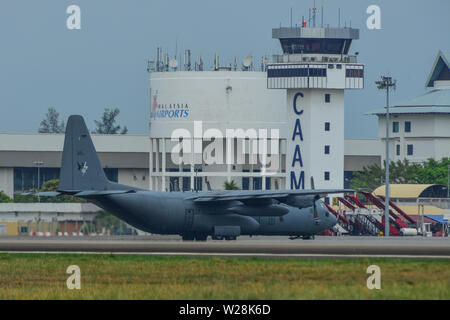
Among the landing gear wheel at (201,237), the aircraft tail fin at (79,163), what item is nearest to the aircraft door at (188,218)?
the landing gear wheel at (201,237)

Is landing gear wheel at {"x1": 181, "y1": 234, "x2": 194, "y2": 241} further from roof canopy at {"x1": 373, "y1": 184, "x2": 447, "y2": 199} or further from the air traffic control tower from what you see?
the air traffic control tower

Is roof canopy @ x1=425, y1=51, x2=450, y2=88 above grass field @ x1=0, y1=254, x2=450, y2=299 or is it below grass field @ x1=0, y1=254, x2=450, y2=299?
above

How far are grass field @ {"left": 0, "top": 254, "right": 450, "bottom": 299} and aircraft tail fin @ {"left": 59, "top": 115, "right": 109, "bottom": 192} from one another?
41.2 ft

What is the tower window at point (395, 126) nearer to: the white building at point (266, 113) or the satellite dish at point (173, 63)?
the white building at point (266, 113)

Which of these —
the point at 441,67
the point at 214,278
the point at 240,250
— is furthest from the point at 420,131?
the point at 214,278

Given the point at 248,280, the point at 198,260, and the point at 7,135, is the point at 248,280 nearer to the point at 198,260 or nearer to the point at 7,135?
the point at 198,260

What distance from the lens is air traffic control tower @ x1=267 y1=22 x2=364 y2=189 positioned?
135 meters

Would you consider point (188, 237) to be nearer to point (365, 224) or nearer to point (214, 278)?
point (214, 278)

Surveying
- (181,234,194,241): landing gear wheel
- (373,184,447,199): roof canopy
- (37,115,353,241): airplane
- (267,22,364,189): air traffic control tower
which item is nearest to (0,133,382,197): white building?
(267,22,364,189): air traffic control tower

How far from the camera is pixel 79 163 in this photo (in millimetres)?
66750

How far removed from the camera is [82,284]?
4094cm

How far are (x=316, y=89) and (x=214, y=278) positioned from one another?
9546 cm
